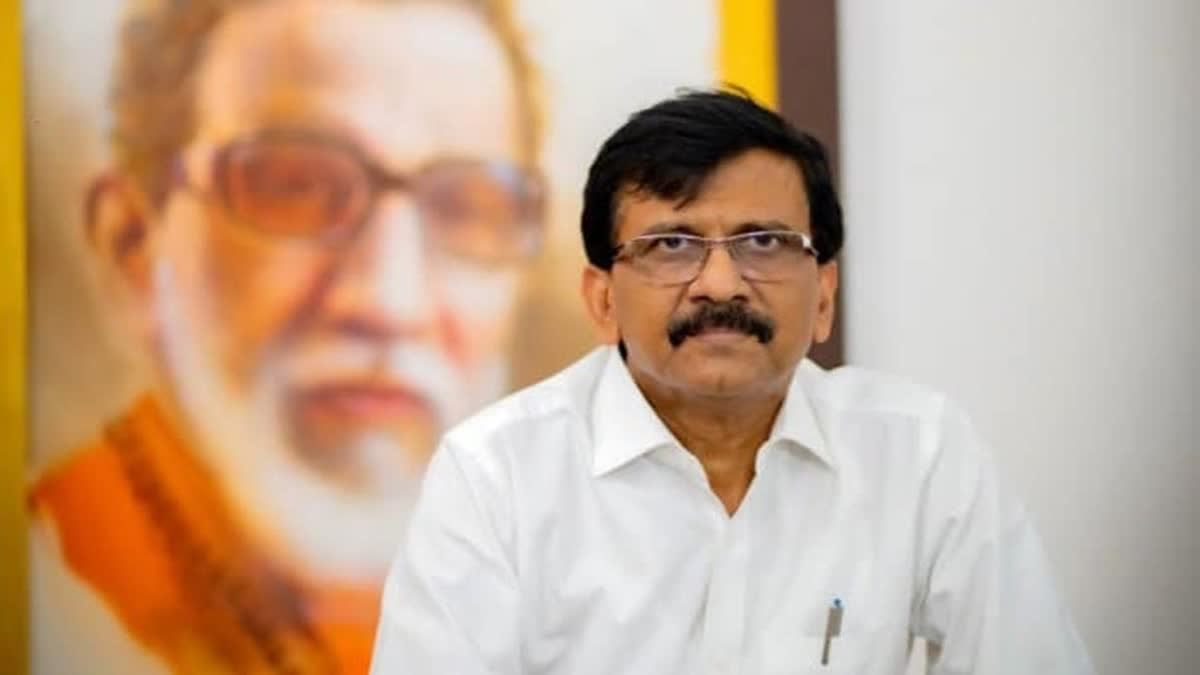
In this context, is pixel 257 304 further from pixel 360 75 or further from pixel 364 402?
pixel 360 75

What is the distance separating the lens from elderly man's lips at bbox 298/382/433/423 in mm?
1683

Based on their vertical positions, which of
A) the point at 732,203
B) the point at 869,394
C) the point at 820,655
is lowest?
the point at 820,655

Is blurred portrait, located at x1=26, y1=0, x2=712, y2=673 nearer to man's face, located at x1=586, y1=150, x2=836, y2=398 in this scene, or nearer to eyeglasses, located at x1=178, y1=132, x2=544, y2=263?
eyeglasses, located at x1=178, y1=132, x2=544, y2=263

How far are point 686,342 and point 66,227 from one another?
0.83 m

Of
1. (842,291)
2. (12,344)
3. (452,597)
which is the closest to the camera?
(452,597)

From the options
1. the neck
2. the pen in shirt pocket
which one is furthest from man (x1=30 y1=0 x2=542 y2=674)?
the pen in shirt pocket

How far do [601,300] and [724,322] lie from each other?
17 centimetres

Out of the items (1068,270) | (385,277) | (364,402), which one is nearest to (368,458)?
(364,402)

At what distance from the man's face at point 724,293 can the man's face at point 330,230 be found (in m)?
0.42

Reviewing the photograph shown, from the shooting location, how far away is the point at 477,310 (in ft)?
5.60

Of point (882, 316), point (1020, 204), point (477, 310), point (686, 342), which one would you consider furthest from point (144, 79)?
point (1020, 204)

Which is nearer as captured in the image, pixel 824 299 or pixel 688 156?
pixel 688 156

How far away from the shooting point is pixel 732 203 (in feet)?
4.24

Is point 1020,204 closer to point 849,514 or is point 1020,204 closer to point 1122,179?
point 1122,179
